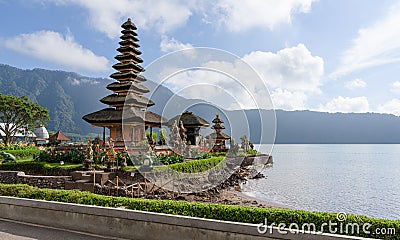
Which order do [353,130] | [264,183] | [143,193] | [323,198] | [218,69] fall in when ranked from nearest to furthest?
1. [218,69]
2. [143,193]
3. [323,198]
4. [264,183]
5. [353,130]

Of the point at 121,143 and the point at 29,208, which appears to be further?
the point at 121,143

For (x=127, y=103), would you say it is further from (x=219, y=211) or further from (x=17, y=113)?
(x=17, y=113)

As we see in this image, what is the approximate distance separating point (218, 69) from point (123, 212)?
595 centimetres

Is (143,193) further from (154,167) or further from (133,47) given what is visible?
(133,47)

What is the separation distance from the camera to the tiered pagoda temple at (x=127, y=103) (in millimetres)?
24391

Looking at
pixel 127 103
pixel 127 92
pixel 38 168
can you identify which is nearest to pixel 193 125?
pixel 127 92

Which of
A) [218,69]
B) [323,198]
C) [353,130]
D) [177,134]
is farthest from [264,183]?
[353,130]

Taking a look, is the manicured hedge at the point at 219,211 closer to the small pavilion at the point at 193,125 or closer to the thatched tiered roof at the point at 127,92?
the thatched tiered roof at the point at 127,92

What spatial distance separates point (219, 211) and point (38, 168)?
46.3 feet

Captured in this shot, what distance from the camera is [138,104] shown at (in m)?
26.1

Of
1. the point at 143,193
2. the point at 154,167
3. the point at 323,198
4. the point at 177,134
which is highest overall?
the point at 177,134

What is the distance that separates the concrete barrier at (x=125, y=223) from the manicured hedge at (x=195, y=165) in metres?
8.61

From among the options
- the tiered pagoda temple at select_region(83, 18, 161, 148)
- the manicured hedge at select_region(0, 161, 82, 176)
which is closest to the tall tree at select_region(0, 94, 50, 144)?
the tiered pagoda temple at select_region(83, 18, 161, 148)

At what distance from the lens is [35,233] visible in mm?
7500
